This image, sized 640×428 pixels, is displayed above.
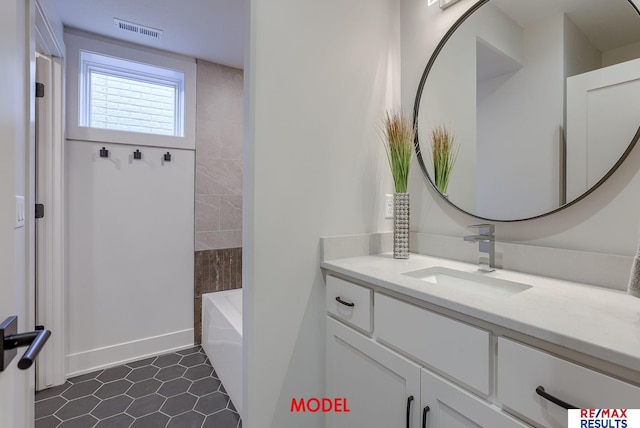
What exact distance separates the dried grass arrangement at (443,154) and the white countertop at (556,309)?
51cm

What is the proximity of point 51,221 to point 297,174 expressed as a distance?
5.99 feet

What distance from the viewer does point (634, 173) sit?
37.8 inches

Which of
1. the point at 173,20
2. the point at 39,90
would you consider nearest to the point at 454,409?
the point at 173,20

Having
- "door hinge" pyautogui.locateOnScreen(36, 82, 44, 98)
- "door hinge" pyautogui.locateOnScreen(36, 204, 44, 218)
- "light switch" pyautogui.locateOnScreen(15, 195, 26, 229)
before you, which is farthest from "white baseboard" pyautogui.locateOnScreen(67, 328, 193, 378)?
"door hinge" pyautogui.locateOnScreen(36, 82, 44, 98)

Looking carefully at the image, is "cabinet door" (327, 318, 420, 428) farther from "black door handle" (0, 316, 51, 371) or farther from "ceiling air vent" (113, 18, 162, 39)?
"ceiling air vent" (113, 18, 162, 39)

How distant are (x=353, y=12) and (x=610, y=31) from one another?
1013 mm

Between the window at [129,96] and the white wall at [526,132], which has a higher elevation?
the window at [129,96]

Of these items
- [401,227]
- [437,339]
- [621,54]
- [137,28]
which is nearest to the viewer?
[437,339]

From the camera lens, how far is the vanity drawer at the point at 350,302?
112 cm

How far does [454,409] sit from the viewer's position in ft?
2.71

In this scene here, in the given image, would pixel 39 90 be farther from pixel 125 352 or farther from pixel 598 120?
pixel 598 120

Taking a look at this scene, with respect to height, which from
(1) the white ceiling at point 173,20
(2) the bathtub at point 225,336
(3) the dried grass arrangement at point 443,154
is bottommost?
(2) the bathtub at point 225,336

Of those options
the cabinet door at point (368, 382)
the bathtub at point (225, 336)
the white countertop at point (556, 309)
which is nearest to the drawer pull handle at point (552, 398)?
the white countertop at point (556, 309)

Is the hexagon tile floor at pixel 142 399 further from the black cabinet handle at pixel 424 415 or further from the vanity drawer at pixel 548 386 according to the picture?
the vanity drawer at pixel 548 386
